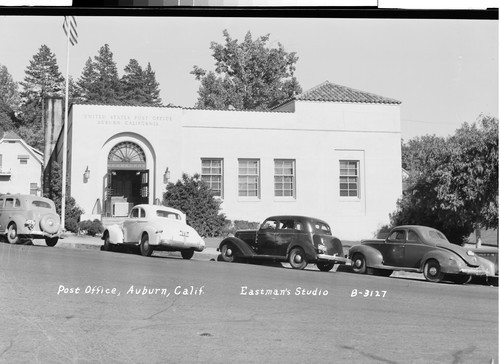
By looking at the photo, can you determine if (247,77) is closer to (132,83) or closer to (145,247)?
(132,83)

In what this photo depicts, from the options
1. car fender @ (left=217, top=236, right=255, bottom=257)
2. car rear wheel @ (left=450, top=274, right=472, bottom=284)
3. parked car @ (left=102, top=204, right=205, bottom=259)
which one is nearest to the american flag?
parked car @ (left=102, top=204, right=205, bottom=259)

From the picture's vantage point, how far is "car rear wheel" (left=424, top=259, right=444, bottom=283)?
4922 millimetres

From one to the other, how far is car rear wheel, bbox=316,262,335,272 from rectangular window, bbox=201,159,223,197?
38.6 inches

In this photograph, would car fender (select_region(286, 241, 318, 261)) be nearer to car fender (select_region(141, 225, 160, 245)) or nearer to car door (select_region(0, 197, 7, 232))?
car fender (select_region(141, 225, 160, 245))

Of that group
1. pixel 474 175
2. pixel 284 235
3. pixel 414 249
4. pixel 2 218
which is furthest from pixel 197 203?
pixel 474 175

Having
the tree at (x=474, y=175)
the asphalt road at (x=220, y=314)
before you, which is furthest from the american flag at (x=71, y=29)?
the tree at (x=474, y=175)

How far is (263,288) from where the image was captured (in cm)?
479

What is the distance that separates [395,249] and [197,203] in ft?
5.28

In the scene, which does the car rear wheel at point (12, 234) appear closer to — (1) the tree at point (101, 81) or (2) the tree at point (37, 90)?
(2) the tree at point (37, 90)

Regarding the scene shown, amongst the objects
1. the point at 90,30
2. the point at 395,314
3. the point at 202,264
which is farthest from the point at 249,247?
the point at 90,30

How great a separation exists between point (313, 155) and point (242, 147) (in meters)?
0.58

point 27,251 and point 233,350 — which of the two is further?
point 27,251

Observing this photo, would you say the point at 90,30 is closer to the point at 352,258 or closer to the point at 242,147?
the point at 242,147

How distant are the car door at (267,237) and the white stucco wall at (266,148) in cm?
8
